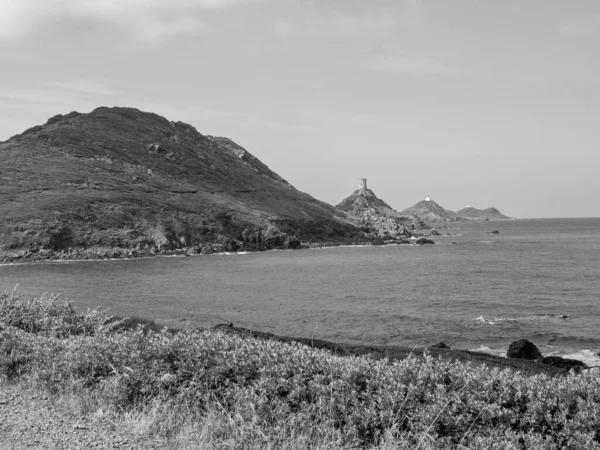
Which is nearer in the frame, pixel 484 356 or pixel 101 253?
pixel 484 356

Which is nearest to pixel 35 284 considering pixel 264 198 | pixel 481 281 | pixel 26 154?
pixel 481 281

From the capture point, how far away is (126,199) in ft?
396

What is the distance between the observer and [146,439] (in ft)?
24.7

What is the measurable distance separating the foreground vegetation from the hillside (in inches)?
3567

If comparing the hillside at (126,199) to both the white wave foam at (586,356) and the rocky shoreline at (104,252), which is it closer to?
the rocky shoreline at (104,252)

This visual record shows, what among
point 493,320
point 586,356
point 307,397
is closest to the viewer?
point 307,397

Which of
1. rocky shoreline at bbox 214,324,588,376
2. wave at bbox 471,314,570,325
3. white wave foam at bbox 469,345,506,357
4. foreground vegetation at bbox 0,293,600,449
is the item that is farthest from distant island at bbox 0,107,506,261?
foreground vegetation at bbox 0,293,600,449

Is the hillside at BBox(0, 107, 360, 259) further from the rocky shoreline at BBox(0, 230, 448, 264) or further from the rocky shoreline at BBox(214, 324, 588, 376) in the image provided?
the rocky shoreline at BBox(214, 324, 588, 376)

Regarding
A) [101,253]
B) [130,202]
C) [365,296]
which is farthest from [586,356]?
[130,202]

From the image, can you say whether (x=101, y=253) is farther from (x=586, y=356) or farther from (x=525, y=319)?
(x=586, y=356)

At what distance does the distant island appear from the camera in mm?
98875

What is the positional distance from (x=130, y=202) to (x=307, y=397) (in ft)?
390

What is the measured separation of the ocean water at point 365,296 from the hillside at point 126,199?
53.8 ft

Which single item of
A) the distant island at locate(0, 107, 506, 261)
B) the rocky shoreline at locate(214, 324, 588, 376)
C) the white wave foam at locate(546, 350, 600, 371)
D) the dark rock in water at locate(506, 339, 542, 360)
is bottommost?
the white wave foam at locate(546, 350, 600, 371)
